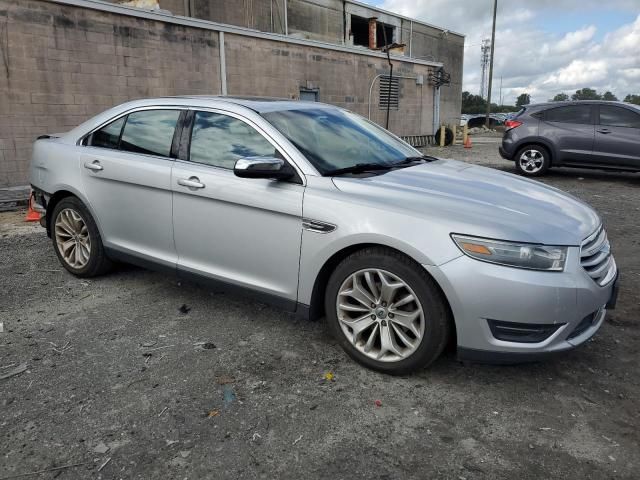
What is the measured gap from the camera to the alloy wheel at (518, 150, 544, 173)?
10.6 metres

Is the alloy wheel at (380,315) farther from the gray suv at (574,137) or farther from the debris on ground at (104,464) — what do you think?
the gray suv at (574,137)

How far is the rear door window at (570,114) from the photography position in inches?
397

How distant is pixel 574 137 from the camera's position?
400 inches

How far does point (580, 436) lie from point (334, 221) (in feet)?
5.32

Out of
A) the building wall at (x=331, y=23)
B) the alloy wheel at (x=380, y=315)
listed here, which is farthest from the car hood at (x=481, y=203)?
the building wall at (x=331, y=23)

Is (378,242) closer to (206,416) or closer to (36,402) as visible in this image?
(206,416)

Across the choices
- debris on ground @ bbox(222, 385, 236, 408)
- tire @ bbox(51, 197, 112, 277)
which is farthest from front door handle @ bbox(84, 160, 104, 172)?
debris on ground @ bbox(222, 385, 236, 408)

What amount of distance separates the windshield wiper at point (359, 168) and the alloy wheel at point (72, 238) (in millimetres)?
2372

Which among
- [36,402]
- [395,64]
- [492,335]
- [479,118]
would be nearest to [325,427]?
[492,335]

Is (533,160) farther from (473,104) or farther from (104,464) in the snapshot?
(473,104)

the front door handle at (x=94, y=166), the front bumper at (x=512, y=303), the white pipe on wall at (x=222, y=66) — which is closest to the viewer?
the front bumper at (x=512, y=303)

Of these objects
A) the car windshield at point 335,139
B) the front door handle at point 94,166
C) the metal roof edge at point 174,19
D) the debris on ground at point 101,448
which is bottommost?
the debris on ground at point 101,448

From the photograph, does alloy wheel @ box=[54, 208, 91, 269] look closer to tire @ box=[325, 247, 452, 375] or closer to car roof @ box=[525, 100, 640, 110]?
tire @ box=[325, 247, 452, 375]

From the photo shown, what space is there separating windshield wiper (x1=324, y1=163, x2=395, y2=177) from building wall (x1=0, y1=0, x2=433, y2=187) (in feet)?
24.5
